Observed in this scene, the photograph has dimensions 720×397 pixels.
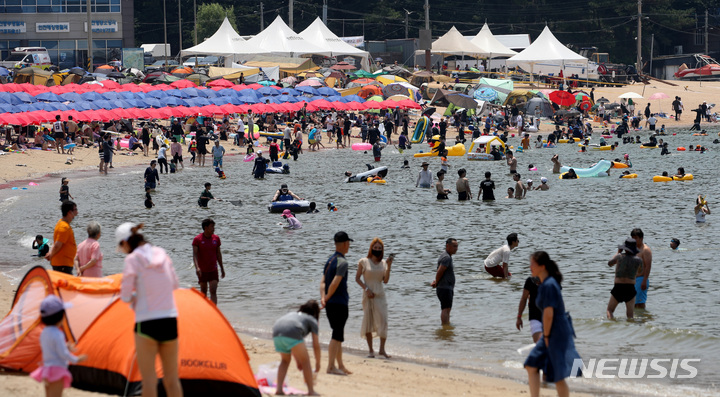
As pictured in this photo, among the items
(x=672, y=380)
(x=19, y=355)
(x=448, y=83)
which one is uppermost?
(x=448, y=83)

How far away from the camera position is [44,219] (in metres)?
22.9

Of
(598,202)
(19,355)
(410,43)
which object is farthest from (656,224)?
(410,43)

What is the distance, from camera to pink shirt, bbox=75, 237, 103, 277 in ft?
33.7

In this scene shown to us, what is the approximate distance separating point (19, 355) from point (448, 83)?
6262 cm

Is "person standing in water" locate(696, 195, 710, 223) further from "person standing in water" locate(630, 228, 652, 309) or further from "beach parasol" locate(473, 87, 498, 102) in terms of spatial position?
"beach parasol" locate(473, 87, 498, 102)

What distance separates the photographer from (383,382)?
954 centimetres

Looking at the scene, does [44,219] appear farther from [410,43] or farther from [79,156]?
[410,43]

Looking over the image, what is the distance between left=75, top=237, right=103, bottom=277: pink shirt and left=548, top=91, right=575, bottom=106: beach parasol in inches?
2092

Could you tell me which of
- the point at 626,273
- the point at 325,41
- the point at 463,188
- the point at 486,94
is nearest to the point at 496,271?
the point at 626,273

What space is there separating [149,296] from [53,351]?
97 cm

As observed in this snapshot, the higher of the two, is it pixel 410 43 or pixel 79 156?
pixel 410 43

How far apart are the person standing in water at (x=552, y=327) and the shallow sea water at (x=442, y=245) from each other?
288 cm

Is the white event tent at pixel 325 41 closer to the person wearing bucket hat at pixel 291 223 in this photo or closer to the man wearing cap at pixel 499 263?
the person wearing bucket hat at pixel 291 223

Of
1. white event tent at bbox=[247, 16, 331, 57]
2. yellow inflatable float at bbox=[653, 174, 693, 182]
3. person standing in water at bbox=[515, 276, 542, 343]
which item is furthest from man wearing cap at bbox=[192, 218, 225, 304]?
white event tent at bbox=[247, 16, 331, 57]
